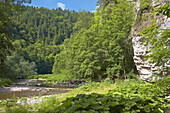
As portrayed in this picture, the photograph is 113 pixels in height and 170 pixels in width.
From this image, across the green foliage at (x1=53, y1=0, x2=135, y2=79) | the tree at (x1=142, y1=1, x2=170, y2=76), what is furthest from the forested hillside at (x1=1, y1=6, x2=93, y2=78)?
the tree at (x1=142, y1=1, x2=170, y2=76)

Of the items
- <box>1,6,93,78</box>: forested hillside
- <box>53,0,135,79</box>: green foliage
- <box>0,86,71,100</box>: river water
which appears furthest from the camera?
<box>1,6,93,78</box>: forested hillside

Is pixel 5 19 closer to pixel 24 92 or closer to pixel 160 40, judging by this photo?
pixel 24 92

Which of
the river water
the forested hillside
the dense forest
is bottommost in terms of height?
the river water

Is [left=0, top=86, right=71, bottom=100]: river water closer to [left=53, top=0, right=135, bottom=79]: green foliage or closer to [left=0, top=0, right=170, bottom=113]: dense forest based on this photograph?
[left=0, top=0, right=170, bottom=113]: dense forest

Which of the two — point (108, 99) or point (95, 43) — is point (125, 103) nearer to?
point (108, 99)

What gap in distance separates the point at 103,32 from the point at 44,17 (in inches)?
6024

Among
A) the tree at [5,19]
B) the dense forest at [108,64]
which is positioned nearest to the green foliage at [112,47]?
the dense forest at [108,64]

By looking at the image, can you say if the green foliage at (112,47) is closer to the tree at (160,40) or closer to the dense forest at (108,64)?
the dense forest at (108,64)

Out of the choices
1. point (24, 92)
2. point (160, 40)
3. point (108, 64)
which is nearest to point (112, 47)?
point (108, 64)

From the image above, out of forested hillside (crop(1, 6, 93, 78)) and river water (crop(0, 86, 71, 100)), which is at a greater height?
forested hillside (crop(1, 6, 93, 78))

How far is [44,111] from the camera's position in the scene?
5227 mm

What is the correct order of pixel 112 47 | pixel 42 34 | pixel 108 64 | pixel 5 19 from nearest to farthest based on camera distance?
pixel 5 19, pixel 112 47, pixel 108 64, pixel 42 34

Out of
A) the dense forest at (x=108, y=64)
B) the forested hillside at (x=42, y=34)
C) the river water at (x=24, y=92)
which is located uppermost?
the forested hillside at (x=42, y=34)

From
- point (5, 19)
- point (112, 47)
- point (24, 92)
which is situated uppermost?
point (5, 19)
